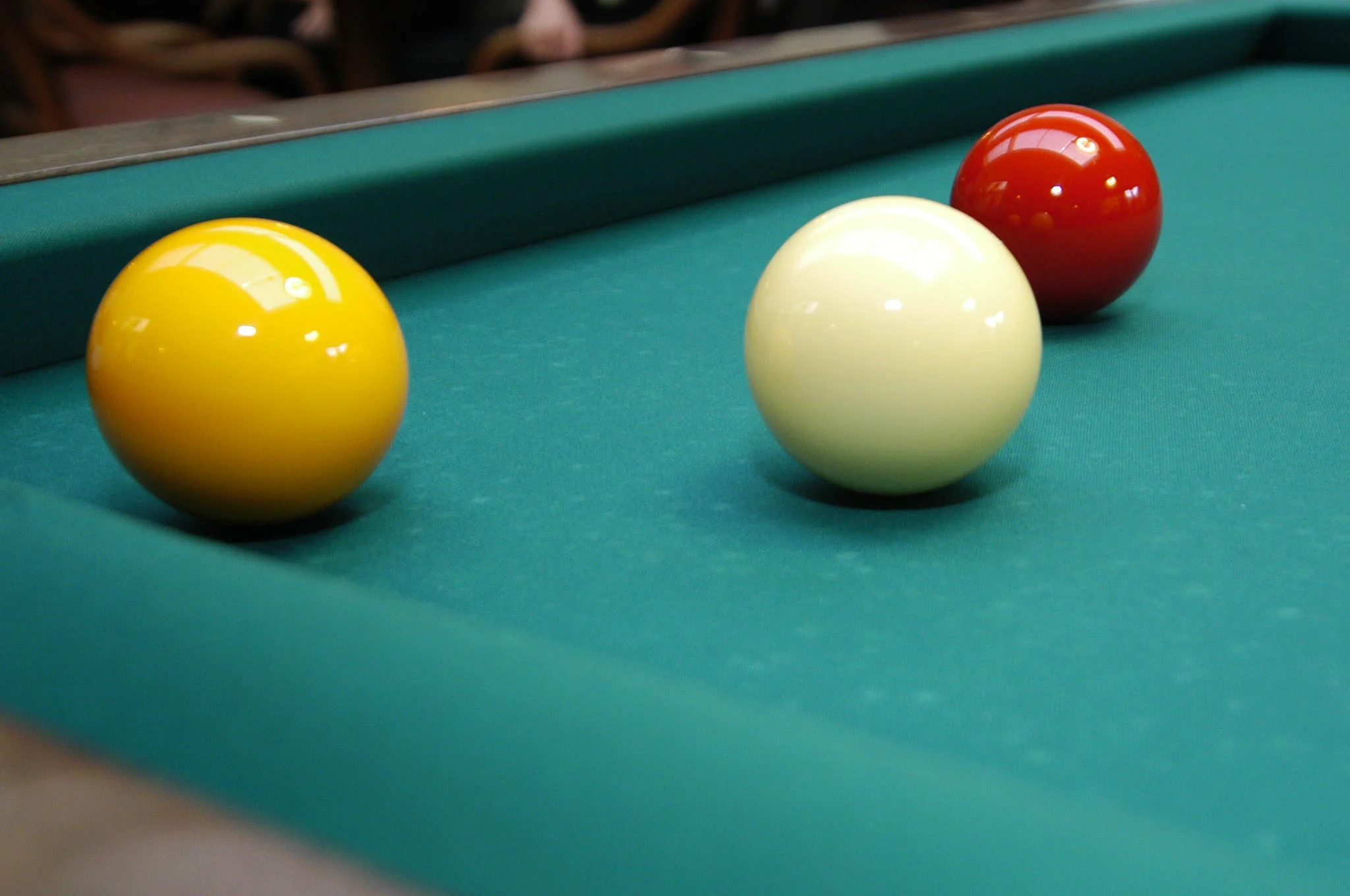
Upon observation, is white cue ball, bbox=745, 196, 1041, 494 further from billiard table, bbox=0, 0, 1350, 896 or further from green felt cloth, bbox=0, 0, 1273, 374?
green felt cloth, bbox=0, 0, 1273, 374

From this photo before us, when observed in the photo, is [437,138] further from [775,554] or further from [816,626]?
[816,626]

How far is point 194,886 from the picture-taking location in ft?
3.23

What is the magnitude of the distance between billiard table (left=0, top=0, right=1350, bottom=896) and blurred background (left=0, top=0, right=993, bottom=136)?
116 inches

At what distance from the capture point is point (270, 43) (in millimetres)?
4816

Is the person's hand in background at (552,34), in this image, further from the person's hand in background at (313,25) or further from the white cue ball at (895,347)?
the white cue ball at (895,347)

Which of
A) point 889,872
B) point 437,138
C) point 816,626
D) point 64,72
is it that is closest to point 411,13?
point 64,72

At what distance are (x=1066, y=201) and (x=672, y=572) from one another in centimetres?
74

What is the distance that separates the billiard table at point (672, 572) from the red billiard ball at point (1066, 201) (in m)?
0.07

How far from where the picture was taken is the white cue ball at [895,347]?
1.04 meters

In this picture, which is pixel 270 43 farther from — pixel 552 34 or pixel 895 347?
pixel 895 347

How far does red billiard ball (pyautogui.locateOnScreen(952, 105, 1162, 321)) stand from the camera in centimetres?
148

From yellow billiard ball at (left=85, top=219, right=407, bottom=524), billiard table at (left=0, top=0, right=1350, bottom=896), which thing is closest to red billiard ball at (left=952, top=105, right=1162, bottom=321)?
billiard table at (left=0, top=0, right=1350, bottom=896)

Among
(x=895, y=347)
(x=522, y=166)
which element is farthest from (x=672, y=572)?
(x=522, y=166)

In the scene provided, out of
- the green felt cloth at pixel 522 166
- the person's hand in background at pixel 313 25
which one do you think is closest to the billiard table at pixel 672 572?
the green felt cloth at pixel 522 166
